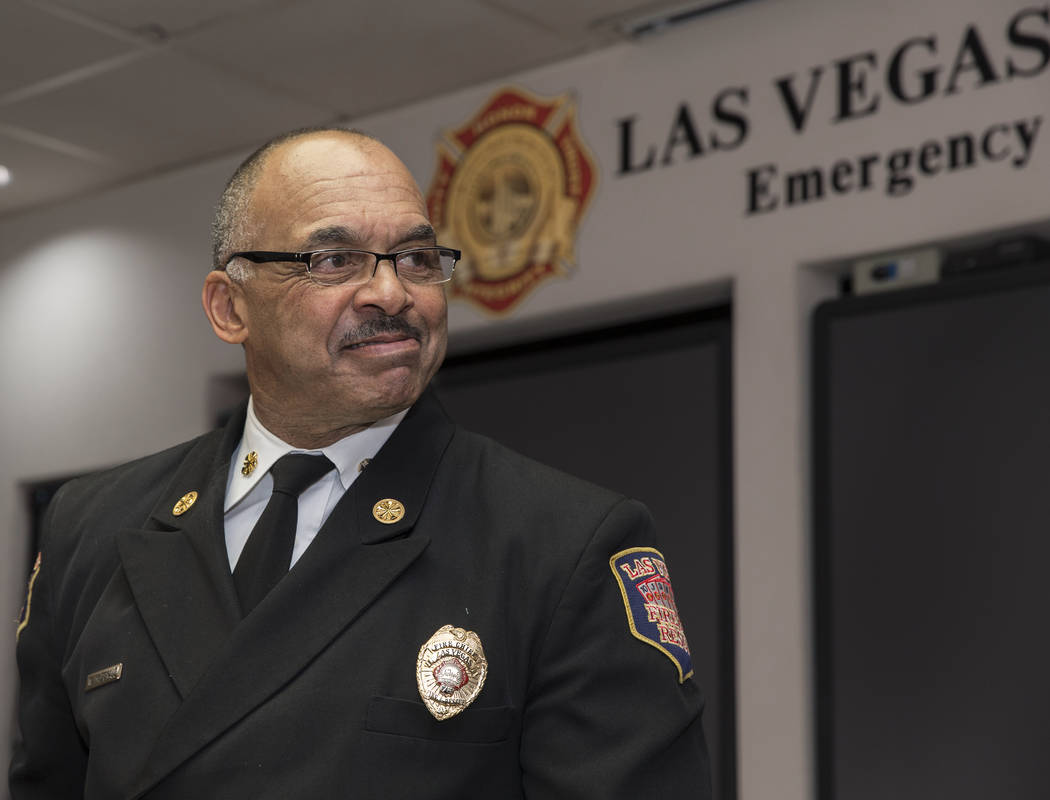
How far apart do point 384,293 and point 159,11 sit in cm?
249

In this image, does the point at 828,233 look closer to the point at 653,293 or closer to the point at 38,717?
the point at 653,293

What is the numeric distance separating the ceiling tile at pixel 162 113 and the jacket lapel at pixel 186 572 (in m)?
2.65

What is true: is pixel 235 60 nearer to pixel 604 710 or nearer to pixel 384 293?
pixel 384 293

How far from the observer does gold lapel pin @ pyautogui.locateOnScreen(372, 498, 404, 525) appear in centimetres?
147

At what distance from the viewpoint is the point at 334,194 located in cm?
155

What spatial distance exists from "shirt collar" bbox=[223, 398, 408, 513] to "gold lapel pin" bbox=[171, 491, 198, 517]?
33 mm

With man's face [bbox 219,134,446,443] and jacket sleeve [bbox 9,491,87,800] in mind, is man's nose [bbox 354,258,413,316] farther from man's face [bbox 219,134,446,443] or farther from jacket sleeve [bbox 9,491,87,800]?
jacket sleeve [bbox 9,491,87,800]

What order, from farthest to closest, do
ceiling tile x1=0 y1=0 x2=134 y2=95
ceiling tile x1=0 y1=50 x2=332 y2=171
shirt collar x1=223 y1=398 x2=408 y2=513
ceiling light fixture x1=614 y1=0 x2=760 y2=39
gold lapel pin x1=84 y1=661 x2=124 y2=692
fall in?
ceiling tile x1=0 y1=50 x2=332 y2=171
ceiling tile x1=0 y1=0 x2=134 y2=95
ceiling light fixture x1=614 y1=0 x2=760 y2=39
shirt collar x1=223 y1=398 x2=408 y2=513
gold lapel pin x1=84 y1=661 x2=124 y2=692

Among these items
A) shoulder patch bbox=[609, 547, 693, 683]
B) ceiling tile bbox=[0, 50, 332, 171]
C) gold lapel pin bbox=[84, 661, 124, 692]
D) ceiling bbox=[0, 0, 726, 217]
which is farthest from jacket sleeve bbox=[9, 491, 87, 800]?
ceiling tile bbox=[0, 50, 332, 171]

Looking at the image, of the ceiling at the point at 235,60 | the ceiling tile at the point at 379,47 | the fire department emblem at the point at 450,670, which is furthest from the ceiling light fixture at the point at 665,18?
the fire department emblem at the point at 450,670

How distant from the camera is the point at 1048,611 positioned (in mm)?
3043

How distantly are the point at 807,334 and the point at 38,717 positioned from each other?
2255 mm

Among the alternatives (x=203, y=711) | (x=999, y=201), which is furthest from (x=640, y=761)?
(x=999, y=201)

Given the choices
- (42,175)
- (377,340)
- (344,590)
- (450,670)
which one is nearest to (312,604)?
(344,590)
